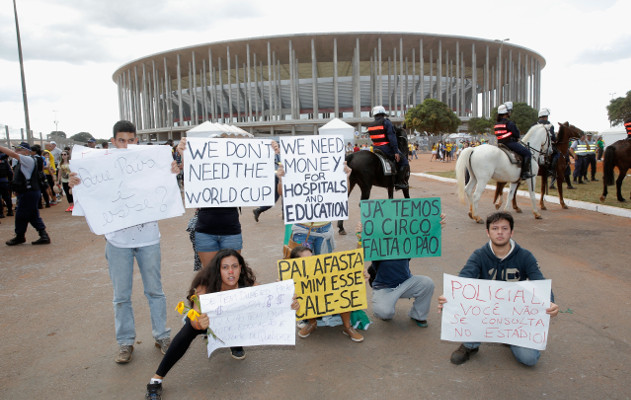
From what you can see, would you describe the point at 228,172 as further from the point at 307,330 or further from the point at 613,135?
the point at 613,135

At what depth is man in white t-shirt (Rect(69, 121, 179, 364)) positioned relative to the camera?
3932mm

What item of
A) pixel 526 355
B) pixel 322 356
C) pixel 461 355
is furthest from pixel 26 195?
pixel 526 355

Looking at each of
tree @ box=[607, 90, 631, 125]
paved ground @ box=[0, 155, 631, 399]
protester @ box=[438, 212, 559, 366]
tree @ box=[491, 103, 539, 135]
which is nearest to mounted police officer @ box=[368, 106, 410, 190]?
paved ground @ box=[0, 155, 631, 399]

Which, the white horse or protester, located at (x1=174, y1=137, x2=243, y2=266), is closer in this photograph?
protester, located at (x1=174, y1=137, x2=243, y2=266)

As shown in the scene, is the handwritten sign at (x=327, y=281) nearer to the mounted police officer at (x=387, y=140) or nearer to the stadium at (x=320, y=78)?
the mounted police officer at (x=387, y=140)

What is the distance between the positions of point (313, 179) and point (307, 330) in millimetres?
1607

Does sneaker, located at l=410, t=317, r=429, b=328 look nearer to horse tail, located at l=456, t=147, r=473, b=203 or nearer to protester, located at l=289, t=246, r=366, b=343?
protester, located at l=289, t=246, r=366, b=343

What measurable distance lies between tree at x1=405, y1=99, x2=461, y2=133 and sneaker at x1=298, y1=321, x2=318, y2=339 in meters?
52.4

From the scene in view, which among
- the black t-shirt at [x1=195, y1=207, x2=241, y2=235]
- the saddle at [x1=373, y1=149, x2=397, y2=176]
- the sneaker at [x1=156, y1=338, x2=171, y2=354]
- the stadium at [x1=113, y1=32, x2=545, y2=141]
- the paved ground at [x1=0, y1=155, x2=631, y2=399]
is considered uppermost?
the stadium at [x1=113, y1=32, x2=545, y2=141]

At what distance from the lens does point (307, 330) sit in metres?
4.45

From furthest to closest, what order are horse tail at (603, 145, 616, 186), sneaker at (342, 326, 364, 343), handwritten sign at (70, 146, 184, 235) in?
horse tail at (603, 145, 616, 186) < sneaker at (342, 326, 364, 343) < handwritten sign at (70, 146, 184, 235)

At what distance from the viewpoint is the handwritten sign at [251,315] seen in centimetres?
349

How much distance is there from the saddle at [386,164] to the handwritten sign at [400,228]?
16.2ft

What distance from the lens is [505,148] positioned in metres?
10.3
